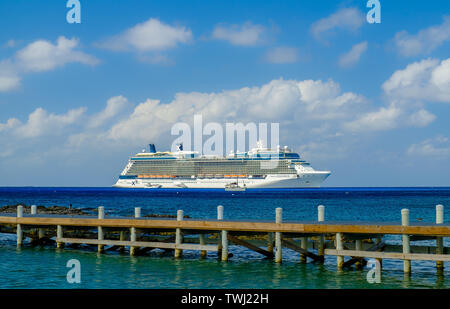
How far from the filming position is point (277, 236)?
18484 mm

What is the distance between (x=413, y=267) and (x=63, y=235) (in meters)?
14.1

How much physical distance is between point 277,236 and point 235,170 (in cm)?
11015

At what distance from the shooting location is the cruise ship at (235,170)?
126625 mm

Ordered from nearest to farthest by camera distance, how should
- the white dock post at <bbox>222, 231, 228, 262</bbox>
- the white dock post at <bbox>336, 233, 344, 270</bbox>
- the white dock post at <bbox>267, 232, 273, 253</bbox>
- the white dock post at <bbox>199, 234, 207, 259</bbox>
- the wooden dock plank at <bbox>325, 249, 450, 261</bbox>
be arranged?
the wooden dock plank at <bbox>325, 249, 450, 261</bbox>, the white dock post at <bbox>336, 233, 344, 270</bbox>, the white dock post at <bbox>222, 231, 228, 262</bbox>, the white dock post at <bbox>199, 234, 207, 259</bbox>, the white dock post at <bbox>267, 232, 273, 253</bbox>

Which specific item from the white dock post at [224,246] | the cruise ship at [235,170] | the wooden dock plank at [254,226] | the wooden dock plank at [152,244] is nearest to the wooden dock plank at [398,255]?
the wooden dock plank at [254,226]

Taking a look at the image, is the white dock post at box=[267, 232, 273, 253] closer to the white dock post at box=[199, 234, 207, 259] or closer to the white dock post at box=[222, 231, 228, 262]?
the white dock post at box=[222, 231, 228, 262]

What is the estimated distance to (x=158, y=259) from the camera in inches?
801

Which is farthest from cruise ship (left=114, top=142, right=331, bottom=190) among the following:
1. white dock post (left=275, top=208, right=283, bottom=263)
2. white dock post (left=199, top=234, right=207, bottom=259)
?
white dock post (left=275, top=208, right=283, bottom=263)

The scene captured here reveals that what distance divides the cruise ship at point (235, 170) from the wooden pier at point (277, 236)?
4018 inches

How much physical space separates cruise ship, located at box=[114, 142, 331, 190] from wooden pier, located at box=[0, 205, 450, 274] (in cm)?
10206

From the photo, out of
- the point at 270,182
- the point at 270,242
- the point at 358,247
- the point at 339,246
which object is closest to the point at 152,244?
the point at 270,242

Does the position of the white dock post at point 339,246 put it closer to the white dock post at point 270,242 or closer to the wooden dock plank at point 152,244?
the white dock post at point 270,242

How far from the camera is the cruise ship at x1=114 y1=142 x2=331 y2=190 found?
126625 millimetres
